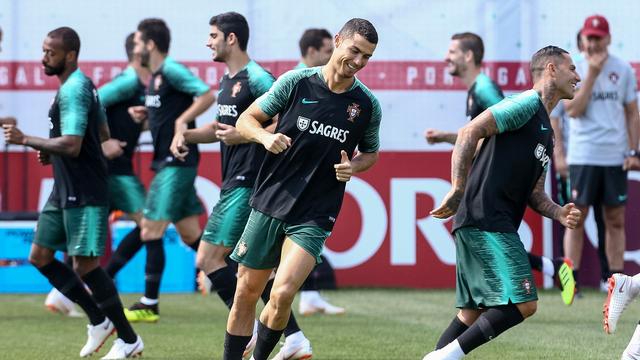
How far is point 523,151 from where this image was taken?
7.25 m

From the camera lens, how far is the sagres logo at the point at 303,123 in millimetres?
7148

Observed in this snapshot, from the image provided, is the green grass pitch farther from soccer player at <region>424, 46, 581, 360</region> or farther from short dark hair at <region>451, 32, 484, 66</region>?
short dark hair at <region>451, 32, 484, 66</region>

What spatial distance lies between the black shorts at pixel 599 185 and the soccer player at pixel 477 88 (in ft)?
7.48

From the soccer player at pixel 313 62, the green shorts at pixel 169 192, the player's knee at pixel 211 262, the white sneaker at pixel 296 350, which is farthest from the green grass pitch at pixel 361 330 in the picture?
the green shorts at pixel 169 192

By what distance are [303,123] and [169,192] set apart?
4335 mm

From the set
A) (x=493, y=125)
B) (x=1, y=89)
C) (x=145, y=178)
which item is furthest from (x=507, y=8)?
(x=493, y=125)

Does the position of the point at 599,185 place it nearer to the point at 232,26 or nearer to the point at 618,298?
the point at 232,26

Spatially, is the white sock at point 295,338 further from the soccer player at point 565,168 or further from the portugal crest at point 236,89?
the soccer player at point 565,168

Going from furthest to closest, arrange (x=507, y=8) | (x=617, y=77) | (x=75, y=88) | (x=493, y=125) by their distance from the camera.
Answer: (x=507, y=8), (x=617, y=77), (x=75, y=88), (x=493, y=125)

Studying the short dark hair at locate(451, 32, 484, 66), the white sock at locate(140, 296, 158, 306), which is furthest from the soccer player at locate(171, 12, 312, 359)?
the short dark hair at locate(451, 32, 484, 66)

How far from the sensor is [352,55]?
706 centimetres

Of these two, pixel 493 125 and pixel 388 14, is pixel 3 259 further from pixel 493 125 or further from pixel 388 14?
pixel 493 125

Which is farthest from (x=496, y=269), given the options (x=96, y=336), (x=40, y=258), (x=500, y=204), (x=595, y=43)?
(x=595, y=43)

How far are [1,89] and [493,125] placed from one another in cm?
865
